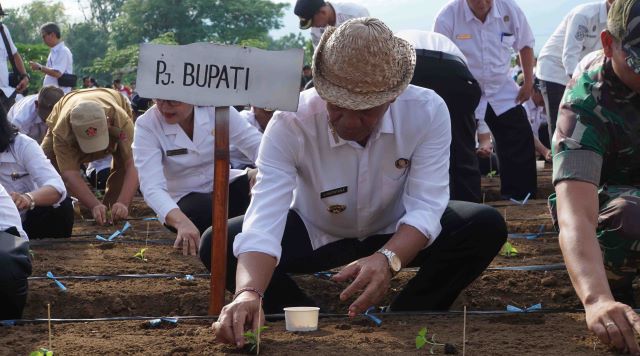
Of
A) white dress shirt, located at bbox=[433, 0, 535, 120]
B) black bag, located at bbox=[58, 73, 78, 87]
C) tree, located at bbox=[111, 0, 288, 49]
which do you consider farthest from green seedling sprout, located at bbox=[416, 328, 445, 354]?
tree, located at bbox=[111, 0, 288, 49]

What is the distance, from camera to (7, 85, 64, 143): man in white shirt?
7.90m

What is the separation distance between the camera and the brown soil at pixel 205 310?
2.89 m

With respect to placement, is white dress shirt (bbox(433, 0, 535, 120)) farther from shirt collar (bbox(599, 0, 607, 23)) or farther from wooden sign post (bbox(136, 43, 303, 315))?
wooden sign post (bbox(136, 43, 303, 315))

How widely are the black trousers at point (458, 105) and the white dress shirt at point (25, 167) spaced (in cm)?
215

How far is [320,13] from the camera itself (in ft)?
21.9

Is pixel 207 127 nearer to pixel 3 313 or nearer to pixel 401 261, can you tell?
pixel 3 313

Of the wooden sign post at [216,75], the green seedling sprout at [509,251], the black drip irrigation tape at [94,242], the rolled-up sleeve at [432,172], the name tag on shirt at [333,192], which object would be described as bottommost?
the black drip irrigation tape at [94,242]

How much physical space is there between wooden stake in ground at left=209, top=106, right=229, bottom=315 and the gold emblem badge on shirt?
1.25 feet

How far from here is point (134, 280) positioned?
4660 millimetres

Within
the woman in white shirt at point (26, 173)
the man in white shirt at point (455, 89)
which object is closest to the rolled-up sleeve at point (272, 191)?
the man in white shirt at point (455, 89)

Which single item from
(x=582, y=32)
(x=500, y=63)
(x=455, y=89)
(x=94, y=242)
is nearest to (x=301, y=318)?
(x=455, y=89)

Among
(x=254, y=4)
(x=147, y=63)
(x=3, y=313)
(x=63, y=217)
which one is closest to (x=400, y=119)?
Answer: (x=147, y=63)

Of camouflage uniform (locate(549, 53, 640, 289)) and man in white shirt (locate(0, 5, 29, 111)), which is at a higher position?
camouflage uniform (locate(549, 53, 640, 289))

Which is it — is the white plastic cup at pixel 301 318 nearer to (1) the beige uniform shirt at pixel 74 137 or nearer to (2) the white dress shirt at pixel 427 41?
(2) the white dress shirt at pixel 427 41
